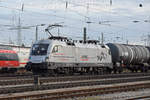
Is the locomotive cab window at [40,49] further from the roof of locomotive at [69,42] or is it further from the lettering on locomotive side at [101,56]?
the lettering on locomotive side at [101,56]

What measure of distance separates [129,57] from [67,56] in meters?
11.3

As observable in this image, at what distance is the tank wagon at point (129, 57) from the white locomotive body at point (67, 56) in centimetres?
197

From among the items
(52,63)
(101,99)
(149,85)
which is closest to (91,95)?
(101,99)

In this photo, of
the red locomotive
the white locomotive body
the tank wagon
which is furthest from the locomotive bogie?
the red locomotive

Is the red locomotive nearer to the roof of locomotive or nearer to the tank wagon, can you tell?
the roof of locomotive

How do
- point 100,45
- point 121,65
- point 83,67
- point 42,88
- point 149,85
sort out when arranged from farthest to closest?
point 121,65 → point 100,45 → point 83,67 → point 149,85 → point 42,88

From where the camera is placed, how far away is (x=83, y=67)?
30375 millimetres

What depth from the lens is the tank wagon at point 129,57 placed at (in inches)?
1378

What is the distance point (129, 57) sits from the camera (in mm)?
36125

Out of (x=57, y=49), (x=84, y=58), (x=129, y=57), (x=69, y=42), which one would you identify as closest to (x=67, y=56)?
(x=69, y=42)

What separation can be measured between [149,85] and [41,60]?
407 inches

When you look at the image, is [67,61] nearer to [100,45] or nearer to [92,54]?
[92,54]

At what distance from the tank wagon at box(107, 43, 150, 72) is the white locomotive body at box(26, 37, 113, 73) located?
1973 mm

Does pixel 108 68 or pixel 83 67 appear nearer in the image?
pixel 83 67
